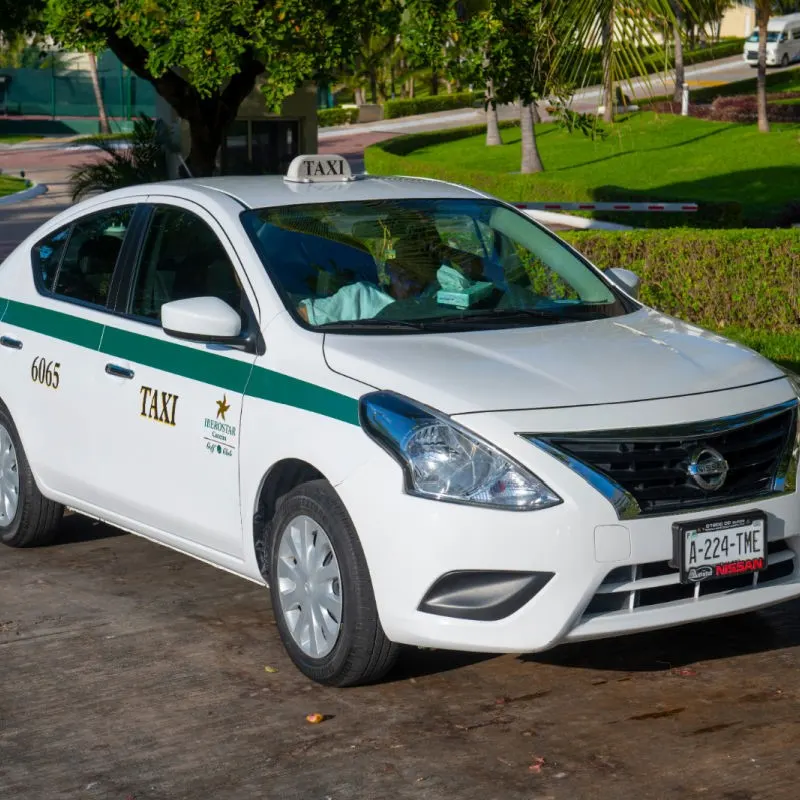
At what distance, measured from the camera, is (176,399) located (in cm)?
584

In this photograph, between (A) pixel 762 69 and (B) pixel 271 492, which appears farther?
(A) pixel 762 69

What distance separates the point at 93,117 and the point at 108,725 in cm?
6673

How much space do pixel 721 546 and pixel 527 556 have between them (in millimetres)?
655

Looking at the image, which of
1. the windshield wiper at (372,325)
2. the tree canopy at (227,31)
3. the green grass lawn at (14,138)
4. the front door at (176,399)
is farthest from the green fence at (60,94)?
the windshield wiper at (372,325)

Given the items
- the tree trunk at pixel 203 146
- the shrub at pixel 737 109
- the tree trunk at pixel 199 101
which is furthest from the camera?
the shrub at pixel 737 109

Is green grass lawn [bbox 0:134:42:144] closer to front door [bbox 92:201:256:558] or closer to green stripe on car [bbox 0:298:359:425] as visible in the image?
green stripe on car [bbox 0:298:359:425]

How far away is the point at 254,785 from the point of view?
4.50 meters

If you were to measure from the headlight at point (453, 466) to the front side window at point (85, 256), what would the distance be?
7.05ft

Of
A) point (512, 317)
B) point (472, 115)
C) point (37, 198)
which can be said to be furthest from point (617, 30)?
point (472, 115)

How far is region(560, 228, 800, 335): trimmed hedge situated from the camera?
12.5 meters

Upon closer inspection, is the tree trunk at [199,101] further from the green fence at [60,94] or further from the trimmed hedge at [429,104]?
the green fence at [60,94]

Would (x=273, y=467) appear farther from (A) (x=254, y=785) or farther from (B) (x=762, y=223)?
(B) (x=762, y=223)

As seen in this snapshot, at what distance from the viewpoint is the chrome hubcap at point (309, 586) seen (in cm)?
512

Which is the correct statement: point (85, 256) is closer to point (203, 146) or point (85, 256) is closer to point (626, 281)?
point (626, 281)
